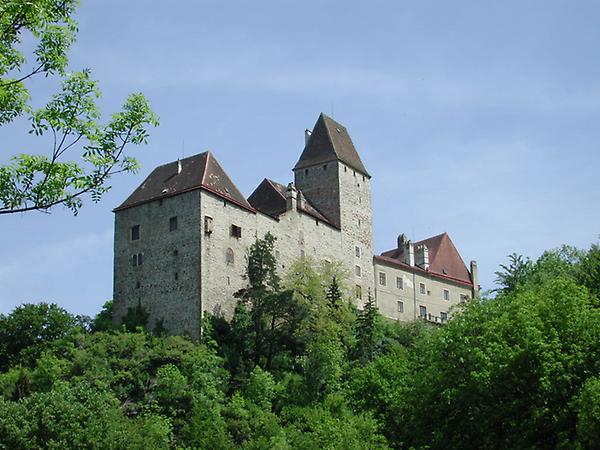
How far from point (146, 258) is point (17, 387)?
13.3 metres

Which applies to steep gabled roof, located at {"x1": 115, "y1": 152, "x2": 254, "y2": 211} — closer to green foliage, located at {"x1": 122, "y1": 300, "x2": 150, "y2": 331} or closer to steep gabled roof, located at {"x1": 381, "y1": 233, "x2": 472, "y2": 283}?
green foliage, located at {"x1": 122, "y1": 300, "x2": 150, "y2": 331}

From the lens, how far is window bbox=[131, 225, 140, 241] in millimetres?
66938

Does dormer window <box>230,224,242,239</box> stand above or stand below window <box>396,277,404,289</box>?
above

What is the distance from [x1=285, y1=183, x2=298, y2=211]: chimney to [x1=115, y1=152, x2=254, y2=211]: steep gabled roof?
4725 millimetres

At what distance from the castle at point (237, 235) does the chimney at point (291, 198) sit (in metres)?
0.09

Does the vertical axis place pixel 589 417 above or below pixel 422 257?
below

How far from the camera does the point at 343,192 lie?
258 ft

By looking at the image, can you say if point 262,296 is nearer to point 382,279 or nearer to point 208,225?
point 208,225

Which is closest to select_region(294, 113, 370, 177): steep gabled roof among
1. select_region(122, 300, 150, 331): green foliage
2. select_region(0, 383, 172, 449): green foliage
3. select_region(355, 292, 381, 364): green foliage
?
select_region(355, 292, 381, 364): green foliage

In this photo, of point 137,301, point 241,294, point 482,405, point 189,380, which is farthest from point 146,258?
point 482,405

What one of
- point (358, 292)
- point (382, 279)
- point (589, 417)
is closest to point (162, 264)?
point (358, 292)

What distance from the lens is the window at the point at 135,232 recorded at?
220 ft

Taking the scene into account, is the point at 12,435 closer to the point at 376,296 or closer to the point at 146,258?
the point at 146,258

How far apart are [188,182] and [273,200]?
9176 millimetres
